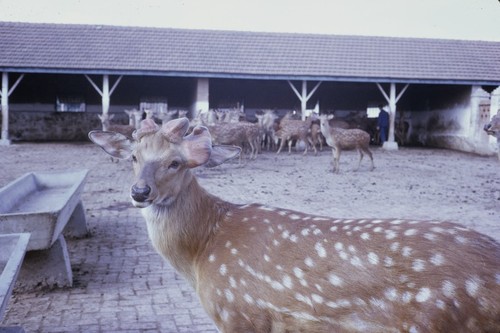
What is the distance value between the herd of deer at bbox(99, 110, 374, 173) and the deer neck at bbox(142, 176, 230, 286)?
42.1ft

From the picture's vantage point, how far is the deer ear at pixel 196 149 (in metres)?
3.65

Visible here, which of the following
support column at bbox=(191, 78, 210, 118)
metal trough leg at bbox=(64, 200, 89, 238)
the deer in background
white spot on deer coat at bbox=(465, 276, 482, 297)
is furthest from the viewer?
support column at bbox=(191, 78, 210, 118)

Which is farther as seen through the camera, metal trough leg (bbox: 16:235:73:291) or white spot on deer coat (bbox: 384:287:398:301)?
metal trough leg (bbox: 16:235:73:291)

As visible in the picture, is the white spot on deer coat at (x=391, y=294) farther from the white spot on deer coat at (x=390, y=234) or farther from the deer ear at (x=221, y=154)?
the deer ear at (x=221, y=154)

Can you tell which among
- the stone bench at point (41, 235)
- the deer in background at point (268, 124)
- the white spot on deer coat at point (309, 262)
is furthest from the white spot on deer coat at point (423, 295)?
the deer in background at point (268, 124)

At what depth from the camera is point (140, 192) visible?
10.9 ft

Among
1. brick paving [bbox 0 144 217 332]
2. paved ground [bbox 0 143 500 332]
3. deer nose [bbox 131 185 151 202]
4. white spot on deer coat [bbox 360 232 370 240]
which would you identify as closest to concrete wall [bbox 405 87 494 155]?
paved ground [bbox 0 143 500 332]

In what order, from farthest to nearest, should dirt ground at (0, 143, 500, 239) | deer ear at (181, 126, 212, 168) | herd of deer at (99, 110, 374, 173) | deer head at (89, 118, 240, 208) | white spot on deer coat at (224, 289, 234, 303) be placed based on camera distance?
1. herd of deer at (99, 110, 374, 173)
2. dirt ground at (0, 143, 500, 239)
3. deer ear at (181, 126, 212, 168)
4. deer head at (89, 118, 240, 208)
5. white spot on deer coat at (224, 289, 234, 303)

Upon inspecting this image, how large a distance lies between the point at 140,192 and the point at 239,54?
79.4 ft

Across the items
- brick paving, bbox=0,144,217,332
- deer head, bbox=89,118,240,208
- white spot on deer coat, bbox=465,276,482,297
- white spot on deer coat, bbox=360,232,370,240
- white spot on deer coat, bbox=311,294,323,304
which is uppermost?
deer head, bbox=89,118,240,208

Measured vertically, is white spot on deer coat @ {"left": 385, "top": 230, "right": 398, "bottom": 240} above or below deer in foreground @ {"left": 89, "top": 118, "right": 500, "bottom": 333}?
above

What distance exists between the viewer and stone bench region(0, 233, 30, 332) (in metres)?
3.28

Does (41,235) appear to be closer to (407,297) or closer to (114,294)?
(114,294)

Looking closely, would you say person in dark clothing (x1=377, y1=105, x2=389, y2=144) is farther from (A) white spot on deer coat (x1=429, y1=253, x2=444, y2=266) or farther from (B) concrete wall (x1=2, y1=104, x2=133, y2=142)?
(A) white spot on deer coat (x1=429, y1=253, x2=444, y2=266)
